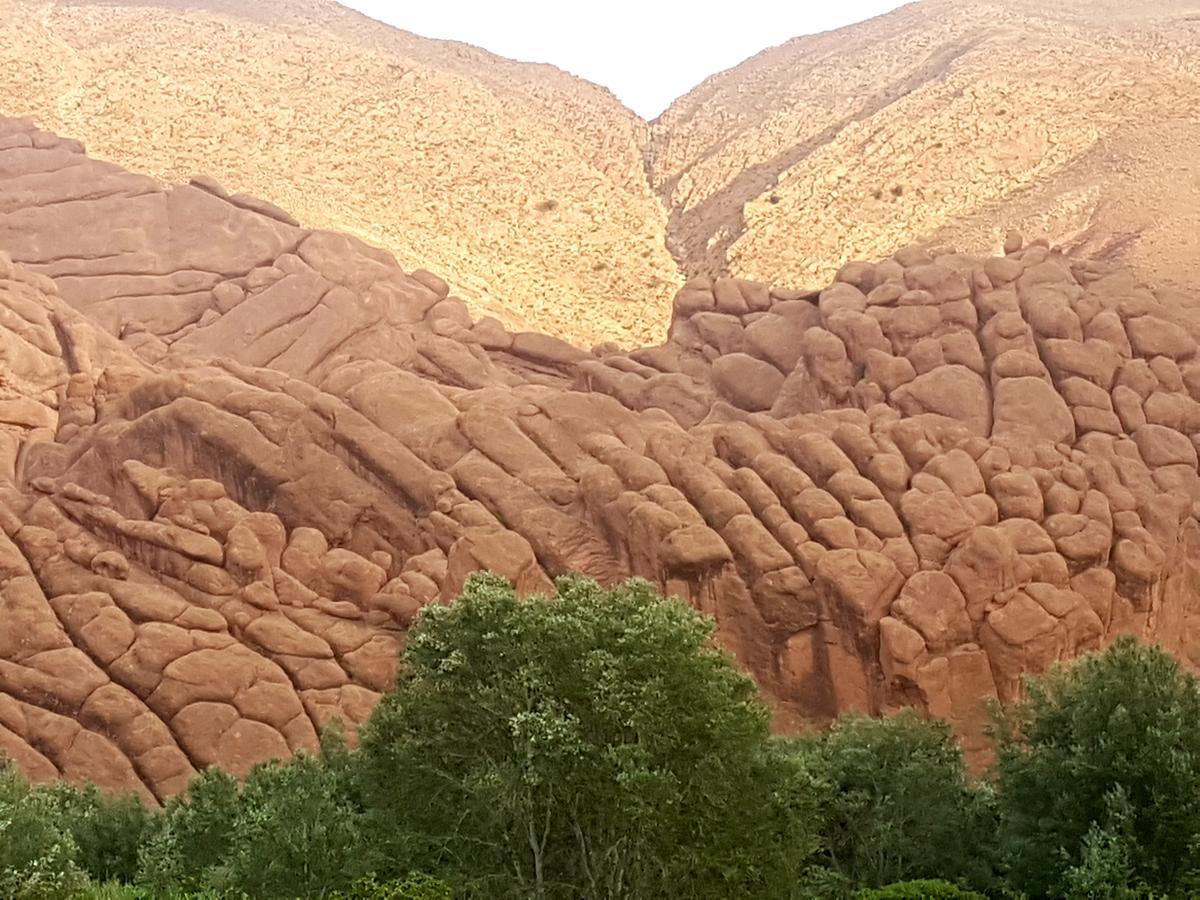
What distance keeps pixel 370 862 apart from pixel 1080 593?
19.6 meters

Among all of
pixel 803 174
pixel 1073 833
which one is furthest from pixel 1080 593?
pixel 803 174

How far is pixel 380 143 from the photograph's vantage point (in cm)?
6900

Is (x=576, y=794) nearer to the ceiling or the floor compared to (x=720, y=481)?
nearer to the floor

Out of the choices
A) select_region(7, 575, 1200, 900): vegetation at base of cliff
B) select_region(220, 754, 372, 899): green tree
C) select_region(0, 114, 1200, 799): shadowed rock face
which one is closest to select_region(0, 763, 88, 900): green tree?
select_region(7, 575, 1200, 900): vegetation at base of cliff

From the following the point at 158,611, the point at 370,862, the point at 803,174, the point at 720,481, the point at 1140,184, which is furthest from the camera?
the point at 803,174

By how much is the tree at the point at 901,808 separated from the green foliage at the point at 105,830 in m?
13.0

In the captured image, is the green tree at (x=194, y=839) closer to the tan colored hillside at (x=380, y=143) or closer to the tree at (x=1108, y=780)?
the tree at (x=1108, y=780)

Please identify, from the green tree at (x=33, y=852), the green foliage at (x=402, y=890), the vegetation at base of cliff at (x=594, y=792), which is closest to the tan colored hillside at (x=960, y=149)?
the vegetation at base of cliff at (x=594, y=792)

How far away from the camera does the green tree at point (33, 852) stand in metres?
19.7

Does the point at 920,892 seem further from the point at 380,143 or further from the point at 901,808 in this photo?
the point at 380,143

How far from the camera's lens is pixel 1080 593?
120 ft

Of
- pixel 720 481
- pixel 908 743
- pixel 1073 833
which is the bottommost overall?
pixel 1073 833

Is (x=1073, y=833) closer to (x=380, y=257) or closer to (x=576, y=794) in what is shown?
(x=576, y=794)

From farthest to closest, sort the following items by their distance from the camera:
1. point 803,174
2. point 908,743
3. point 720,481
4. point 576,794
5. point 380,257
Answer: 1. point 803,174
2. point 380,257
3. point 720,481
4. point 908,743
5. point 576,794
